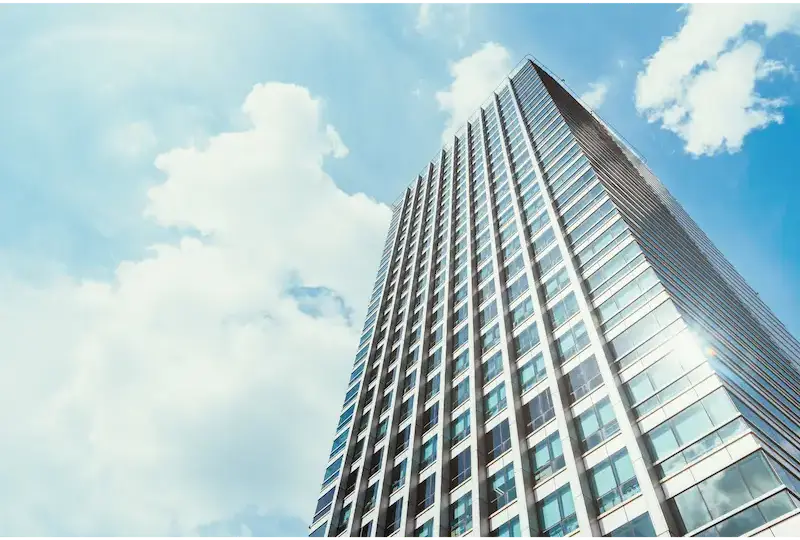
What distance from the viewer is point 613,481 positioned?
2595 cm

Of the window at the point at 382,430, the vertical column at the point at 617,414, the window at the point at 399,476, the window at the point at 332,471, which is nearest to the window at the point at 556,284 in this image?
the vertical column at the point at 617,414

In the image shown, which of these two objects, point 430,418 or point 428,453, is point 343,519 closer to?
point 428,453

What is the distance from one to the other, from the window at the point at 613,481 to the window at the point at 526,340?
11723mm

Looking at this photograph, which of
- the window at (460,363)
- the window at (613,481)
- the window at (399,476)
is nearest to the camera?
the window at (613,481)

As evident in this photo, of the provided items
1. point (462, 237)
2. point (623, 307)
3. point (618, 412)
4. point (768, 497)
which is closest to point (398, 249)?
point (462, 237)

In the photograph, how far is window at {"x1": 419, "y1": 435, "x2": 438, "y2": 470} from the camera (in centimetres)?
3753

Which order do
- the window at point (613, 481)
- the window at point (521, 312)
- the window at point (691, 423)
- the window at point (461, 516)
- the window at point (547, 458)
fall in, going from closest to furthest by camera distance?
the window at point (691, 423) < the window at point (613, 481) < the window at point (547, 458) < the window at point (461, 516) < the window at point (521, 312)

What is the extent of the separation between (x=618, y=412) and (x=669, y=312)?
665 cm

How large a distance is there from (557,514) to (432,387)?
18.1m

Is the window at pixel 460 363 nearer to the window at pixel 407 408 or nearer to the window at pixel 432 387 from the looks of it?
the window at pixel 432 387

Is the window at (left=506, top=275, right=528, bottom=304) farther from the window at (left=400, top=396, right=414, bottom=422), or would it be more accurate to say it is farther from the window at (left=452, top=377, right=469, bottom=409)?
the window at (left=400, top=396, right=414, bottom=422)

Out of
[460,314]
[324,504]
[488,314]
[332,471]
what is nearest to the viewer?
[324,504]

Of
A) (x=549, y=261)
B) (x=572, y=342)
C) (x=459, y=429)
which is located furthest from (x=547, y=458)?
(x=549, y=261)

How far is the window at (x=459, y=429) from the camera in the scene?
3669 centimetres
